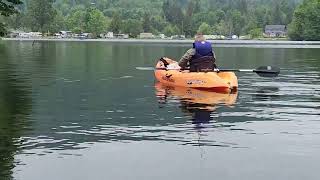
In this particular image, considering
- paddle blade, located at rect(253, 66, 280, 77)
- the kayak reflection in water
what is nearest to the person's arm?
the kayak reflection in water

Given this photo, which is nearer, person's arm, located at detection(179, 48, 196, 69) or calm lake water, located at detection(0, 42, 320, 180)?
calm lake water, located at detection(0, 42, 320, 180)

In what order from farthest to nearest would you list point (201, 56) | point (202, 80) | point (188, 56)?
1. point (188, 56)
2. point (201, 56)
3. point (202, 80)

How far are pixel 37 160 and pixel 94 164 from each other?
3.31 ft

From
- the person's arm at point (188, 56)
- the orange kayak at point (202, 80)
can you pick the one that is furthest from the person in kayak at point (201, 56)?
the orange kayak at point (202, 80)

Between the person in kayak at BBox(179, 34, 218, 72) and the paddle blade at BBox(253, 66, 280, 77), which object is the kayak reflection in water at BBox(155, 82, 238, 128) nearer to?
the person in kayak at BBox(179, 34, 218, 72)

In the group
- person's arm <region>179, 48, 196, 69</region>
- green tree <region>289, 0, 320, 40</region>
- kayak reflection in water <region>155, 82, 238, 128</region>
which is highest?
green tree <region>289, 0, 320, 40</region>

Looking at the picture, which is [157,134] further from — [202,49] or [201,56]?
[202,49]

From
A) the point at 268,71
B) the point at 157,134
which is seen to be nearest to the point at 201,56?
the point at 268,71

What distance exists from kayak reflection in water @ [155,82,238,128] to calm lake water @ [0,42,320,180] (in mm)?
29

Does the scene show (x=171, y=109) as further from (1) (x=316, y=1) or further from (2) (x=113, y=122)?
(1) (x=316, y=1)

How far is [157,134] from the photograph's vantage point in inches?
507

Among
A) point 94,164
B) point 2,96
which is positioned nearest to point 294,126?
point 94,164

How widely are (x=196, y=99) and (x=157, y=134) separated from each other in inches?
267

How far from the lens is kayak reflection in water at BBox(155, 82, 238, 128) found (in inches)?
617
